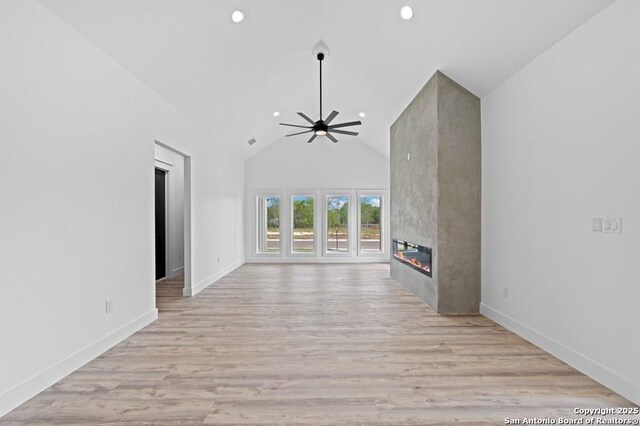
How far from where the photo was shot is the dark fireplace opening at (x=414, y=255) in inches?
186

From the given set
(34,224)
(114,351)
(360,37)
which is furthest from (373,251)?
(34,224)

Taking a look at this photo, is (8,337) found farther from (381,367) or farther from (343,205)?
(343,205)

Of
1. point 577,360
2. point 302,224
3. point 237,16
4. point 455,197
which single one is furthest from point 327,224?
point 577,360

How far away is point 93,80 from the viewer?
10.1ft

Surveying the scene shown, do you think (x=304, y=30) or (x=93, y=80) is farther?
(x=304, y=30)

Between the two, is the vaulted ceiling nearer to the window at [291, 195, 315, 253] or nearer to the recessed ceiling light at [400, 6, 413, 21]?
the recessed ceiling light at [400, 6, 413, 21]

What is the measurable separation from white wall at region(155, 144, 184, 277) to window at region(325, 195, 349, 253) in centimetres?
386

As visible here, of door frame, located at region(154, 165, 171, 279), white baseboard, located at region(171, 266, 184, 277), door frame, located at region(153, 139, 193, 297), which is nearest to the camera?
door frame, located at region(153, 139, 193, 297)

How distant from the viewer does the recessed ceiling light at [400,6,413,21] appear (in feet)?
11.4

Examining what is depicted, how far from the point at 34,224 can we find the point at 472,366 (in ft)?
11.7

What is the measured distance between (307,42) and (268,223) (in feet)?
18.8

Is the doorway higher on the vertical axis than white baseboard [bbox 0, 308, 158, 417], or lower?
higher

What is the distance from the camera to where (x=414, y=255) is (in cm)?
536

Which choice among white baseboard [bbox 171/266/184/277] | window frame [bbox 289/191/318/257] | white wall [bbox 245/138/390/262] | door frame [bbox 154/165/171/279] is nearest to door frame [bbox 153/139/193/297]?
door frame [bbox 154/165/171/279]
